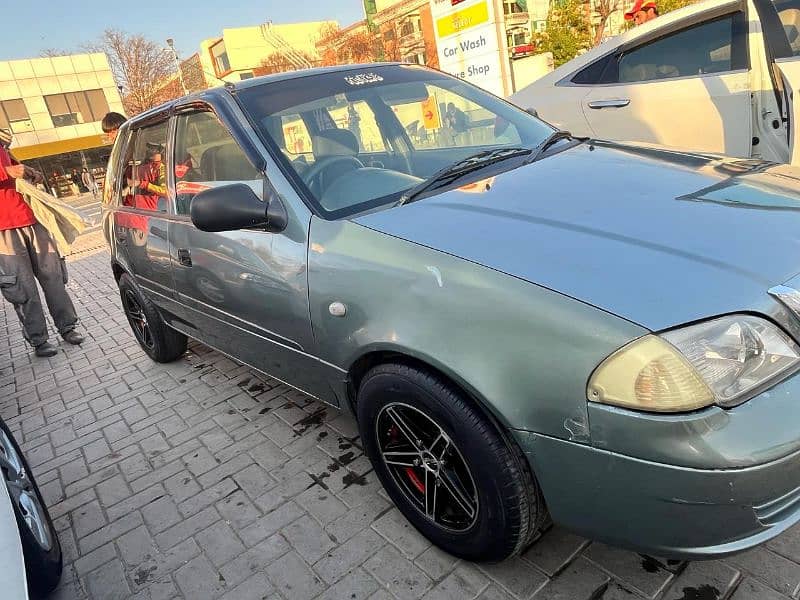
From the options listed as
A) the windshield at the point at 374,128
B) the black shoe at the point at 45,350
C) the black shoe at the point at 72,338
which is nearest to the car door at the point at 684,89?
the windshield at the point at 374,128

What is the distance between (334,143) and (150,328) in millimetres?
2426

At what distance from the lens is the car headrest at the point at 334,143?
8.26 feet

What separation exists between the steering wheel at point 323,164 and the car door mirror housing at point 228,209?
224mm

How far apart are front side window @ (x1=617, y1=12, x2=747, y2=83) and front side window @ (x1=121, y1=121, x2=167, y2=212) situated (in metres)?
3.58

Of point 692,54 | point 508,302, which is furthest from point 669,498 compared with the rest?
point 692,54

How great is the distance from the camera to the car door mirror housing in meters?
2.17

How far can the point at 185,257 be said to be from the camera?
2971 mm

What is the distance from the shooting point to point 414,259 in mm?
1796

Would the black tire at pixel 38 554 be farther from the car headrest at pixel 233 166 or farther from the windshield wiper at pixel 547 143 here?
the windshield wiper at pixel 547 143

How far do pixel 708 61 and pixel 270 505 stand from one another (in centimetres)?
424

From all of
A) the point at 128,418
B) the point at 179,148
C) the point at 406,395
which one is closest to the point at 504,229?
the point at 406,395

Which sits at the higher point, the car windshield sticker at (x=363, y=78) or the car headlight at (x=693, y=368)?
the car windshield sticker at (x=363, y=78)

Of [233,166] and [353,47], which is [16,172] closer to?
[233,166]

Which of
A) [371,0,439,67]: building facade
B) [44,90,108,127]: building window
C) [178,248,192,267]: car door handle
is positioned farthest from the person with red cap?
[44,90,108,127]: building window
